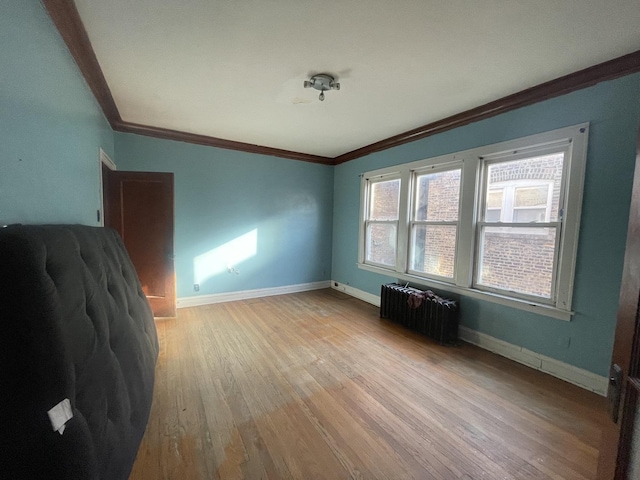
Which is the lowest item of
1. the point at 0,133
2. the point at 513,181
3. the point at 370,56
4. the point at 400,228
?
the point at 400,228

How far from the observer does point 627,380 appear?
72 centimetres

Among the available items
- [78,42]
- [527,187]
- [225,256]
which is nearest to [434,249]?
[527,187]

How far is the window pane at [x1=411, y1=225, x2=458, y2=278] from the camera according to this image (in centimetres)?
321

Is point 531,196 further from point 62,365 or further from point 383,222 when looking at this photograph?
point 62,365

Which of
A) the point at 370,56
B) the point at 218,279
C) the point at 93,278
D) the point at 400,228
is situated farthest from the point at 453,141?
the point at 218,279

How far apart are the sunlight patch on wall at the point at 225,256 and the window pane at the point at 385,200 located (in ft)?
6.83

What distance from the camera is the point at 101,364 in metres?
1.10

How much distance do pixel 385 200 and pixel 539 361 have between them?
8.81 ft

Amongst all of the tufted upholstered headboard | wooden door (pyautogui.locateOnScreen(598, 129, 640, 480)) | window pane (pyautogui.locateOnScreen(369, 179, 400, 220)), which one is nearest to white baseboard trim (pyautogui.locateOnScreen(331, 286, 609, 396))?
wooden door (pyautogui.locateOnScreen(598, 129, 640, 480))

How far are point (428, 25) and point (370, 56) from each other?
441mm

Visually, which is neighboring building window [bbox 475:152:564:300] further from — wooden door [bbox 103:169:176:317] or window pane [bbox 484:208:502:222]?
wooden door [bbox 103:169:176:317]

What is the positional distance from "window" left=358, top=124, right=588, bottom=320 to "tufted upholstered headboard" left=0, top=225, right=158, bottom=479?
3.15 meters

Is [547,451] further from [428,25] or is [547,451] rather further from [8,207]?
[8,207]

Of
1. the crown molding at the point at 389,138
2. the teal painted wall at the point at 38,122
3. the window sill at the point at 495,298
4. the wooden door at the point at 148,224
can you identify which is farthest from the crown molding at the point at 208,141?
the window sill at the point at 495,298
